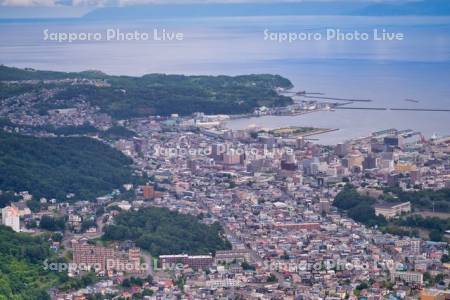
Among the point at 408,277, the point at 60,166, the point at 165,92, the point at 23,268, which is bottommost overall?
the point at 408,277

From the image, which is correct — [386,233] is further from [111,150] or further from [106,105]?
[106,105]

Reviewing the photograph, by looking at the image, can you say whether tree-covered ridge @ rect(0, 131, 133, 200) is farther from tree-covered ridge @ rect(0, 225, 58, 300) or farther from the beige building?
the beige building

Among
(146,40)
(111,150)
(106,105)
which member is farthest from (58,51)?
(111,150)

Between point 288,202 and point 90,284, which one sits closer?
point 90,284

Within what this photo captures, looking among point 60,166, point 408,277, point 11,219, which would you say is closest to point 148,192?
point 60,166

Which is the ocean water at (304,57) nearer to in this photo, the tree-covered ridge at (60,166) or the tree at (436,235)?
the tree-covered ridge at (60,166)

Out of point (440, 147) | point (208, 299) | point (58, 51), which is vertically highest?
point (58, 51)

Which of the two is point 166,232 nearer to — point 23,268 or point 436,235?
point 23,268

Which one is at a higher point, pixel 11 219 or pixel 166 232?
pixel 11 219
